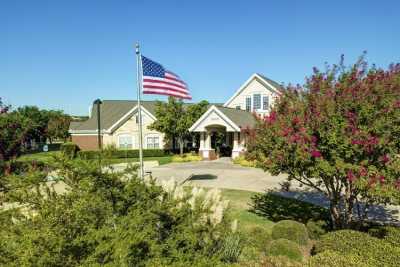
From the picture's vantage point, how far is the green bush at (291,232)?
7156 millimetres

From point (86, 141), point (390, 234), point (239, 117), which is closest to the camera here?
point (390, 234)

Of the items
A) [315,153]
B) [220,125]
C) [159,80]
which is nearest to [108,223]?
[315,153]

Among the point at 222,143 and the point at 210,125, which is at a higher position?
the point at 210,125

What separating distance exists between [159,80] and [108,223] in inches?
306

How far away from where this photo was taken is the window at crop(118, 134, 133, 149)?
33.2 meters

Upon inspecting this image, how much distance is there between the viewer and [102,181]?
486 centimetres

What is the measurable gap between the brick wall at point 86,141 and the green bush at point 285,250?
31692mm

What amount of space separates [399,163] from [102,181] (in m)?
6.89

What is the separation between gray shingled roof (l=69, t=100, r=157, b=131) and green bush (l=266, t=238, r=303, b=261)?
29.6 m

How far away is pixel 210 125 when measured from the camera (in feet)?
90.1

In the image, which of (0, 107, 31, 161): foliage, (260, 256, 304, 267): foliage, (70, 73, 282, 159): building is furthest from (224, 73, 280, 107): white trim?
(260, 256, 304, 267): foliage

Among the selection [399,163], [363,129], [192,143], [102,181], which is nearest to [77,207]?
[102,181]

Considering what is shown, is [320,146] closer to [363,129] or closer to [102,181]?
[363,129]

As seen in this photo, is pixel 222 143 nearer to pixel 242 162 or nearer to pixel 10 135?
pixel 242 162
